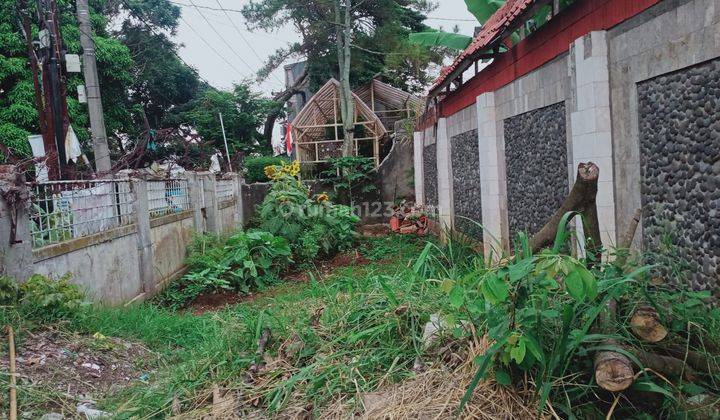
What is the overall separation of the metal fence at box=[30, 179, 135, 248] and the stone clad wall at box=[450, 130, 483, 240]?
4.59 metres

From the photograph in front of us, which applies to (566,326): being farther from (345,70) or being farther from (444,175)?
(345,70)

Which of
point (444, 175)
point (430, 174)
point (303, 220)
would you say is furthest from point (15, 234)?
point (430, 174)

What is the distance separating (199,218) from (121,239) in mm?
3674

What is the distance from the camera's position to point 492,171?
7.50 meters

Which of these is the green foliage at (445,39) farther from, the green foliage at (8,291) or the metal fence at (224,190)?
the green foliage at (8,291)

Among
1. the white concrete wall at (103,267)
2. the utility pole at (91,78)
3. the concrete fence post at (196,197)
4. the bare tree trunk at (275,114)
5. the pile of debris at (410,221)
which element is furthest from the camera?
the bare tree trunk at (275,114)

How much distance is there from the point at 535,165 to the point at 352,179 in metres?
9.90

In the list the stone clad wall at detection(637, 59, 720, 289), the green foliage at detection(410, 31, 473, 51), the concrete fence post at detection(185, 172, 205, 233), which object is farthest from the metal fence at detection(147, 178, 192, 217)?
the stone clad wall at detection(637, 59, 720, 289)

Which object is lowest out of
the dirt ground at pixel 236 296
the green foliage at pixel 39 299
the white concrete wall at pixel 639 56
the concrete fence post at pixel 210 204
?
the dirt ground at pixel 236 296

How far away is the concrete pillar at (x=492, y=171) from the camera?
24.1 feet

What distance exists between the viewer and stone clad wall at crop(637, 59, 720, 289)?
3.25m

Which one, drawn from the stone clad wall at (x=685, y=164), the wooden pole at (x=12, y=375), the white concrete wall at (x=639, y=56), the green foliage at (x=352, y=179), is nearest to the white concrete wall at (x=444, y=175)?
the green foliage at (x=352, y=179)

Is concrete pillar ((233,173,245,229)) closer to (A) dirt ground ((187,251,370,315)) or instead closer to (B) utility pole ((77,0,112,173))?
(B) utility pole ((77,0,112,173))

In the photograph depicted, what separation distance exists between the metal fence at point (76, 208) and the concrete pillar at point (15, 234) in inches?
8.7
